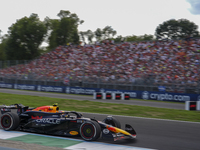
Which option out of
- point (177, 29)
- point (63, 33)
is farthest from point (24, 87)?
point (177, 29)

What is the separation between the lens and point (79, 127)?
5762 millimetres

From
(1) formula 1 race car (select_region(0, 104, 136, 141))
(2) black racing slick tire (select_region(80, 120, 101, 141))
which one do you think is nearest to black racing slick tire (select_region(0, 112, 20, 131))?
(1) formula 1 race car (select_region(0, 104, 136, 141))

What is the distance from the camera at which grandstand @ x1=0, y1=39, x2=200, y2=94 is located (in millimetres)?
19203

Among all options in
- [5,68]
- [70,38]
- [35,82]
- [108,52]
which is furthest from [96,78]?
[70,38]

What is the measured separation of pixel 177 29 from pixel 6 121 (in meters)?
42.6

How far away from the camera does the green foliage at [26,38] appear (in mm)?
43844

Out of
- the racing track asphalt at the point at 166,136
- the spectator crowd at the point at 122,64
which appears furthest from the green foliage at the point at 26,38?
the racing track asphalt at the point at 166,136

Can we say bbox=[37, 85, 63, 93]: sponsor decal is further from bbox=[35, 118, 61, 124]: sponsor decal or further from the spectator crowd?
bbox=[35, 118, 61, 124]: sponsor decal

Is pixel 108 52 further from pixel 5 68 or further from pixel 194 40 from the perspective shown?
pixel 5 68

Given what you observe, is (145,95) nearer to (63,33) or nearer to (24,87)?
(24,87)

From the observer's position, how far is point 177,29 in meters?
44.7

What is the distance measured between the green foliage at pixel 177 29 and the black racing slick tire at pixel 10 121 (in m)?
40.8

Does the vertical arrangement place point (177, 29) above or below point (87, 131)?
above

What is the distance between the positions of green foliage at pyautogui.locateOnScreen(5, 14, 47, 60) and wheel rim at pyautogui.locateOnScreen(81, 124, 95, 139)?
40.5m
